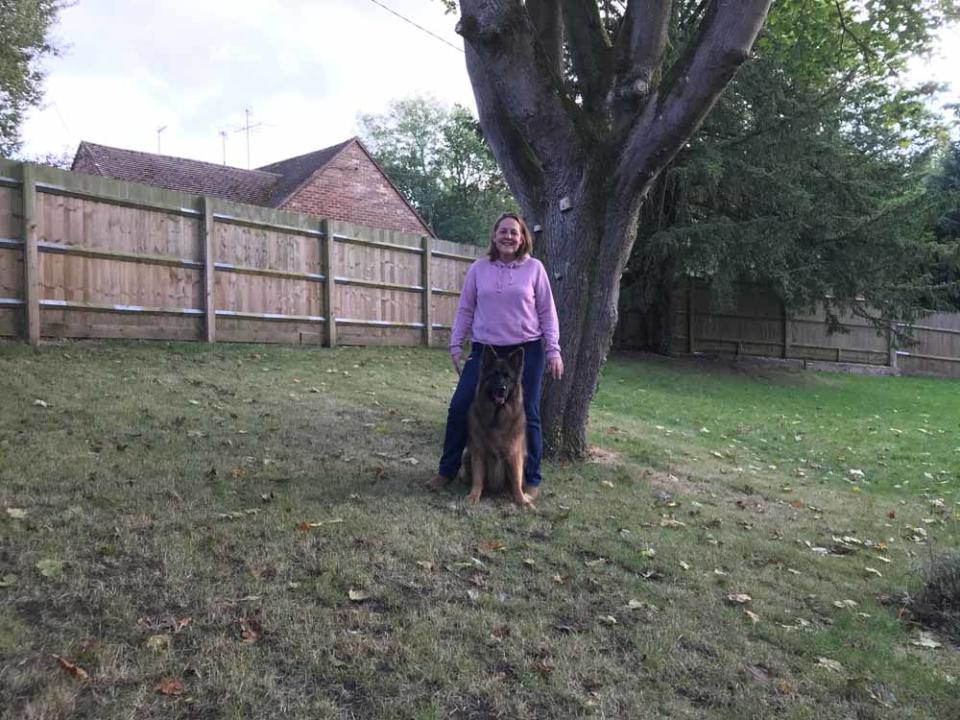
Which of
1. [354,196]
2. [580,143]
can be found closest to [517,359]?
[580,143]

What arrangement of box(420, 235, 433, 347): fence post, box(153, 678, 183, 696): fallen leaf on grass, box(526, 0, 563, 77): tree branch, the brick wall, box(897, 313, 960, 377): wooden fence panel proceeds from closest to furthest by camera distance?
box(153, 678, 183, 696): fallen leaf on grass
box(526, 0, 563, 77): tree branch
box(420, 235, 433, 347): fence post
box(897, 313, 960, 377): wooden fence panel
the brick wall

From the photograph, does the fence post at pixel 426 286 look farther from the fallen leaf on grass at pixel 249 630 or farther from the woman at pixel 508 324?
the fallen leaf on grass at pixel 249 630

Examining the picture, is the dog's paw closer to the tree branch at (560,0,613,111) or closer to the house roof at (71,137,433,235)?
the tree branch at (560,0,613,111)

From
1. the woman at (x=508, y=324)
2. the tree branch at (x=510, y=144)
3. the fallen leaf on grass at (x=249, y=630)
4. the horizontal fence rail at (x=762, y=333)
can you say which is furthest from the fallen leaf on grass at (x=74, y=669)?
the horizontal fence rail at (x=762, y=333)

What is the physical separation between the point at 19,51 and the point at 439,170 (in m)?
33.8

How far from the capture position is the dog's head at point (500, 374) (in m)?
4.64

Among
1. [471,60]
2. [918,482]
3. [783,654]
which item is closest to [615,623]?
[783,654]

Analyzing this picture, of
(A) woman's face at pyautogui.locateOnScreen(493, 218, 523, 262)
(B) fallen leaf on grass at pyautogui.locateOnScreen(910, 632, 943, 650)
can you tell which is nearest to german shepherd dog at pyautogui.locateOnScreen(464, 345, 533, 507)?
(A) woman's face at pyautogui.locateOnScreen(493, 218, 523, 262)

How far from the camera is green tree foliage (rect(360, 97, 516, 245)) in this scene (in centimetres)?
5034

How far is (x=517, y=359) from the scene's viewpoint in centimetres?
473

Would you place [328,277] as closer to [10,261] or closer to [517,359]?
[10,261]

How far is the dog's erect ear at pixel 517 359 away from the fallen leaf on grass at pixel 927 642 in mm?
2657

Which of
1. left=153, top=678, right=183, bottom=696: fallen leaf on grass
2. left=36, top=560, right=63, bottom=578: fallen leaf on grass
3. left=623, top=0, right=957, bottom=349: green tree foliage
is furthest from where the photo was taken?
left=623, top=0, right=957, bottom=349: green tree foliage

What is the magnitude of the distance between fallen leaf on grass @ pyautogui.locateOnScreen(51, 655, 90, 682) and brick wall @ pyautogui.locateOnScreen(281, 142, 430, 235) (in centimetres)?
2443
